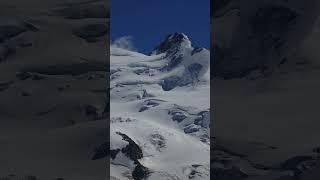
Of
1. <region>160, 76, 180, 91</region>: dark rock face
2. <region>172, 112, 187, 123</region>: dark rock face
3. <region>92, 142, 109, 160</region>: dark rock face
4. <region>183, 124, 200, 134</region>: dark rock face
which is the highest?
<region>160, 76, 180, 91</region>: dark rock face

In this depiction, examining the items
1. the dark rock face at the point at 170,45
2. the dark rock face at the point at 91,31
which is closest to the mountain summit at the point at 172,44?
the dark rock face at the point at 170,45

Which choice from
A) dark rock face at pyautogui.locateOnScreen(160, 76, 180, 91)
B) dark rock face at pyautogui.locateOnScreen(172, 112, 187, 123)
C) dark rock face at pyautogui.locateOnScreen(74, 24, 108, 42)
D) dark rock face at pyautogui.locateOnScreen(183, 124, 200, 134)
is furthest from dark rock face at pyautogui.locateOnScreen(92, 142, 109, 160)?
dark rock face at pyautogui.locateOnScreen(160, 76, 180, 91)

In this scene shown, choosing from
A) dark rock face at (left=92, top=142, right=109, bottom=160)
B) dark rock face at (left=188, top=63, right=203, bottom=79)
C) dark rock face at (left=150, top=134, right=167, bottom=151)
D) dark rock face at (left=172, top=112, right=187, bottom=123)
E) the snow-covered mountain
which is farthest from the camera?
dark rock face at (left=188, top=63, right=203, bottom=79)

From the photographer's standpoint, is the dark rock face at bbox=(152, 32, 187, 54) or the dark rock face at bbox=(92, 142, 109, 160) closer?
the dark rock face at bbox=(92, 142, 109, 160)

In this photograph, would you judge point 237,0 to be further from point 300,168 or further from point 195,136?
point 195,136

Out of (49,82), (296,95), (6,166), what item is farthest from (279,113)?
(6,166)

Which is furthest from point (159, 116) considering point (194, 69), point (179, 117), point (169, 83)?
point (194, 69)

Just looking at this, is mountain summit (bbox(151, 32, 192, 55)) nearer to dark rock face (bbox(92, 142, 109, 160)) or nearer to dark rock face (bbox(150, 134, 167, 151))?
dark rock face (bbox(150, 134, 167, 151))

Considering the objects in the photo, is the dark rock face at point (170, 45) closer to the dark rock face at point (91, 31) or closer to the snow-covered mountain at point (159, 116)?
the snow-covered mountain at point (159, 116)
